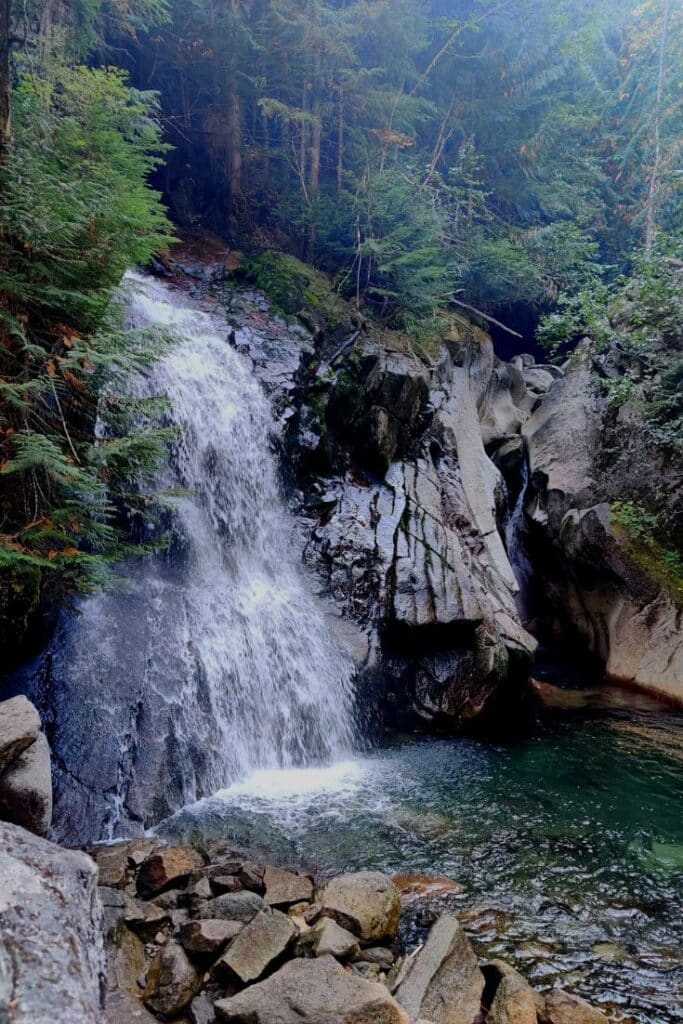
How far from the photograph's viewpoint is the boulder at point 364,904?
13.8ft

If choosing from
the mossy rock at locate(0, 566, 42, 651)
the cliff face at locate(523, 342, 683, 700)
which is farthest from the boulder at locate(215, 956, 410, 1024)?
the cliff face at locate(523, 342, 683, 700)

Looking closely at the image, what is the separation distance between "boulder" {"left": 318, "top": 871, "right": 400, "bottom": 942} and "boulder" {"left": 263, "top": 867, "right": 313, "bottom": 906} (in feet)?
0.71

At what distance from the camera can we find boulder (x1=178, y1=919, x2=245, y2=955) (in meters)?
3.78

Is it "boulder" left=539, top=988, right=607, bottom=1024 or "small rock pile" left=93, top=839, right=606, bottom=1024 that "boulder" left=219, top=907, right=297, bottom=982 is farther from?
"boulder" left=539, top=988, right=607, bottom=1024

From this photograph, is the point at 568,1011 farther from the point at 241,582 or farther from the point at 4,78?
the point at 4,78

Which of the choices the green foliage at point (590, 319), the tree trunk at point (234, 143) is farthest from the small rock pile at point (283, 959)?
the tree trunk at point (234, 143)

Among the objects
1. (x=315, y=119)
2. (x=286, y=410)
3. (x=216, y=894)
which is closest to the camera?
(x=216, y=894)

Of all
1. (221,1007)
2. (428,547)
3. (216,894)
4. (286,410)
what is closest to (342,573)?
(428,547)

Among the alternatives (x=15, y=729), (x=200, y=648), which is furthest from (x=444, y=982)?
(x=200, y=648)

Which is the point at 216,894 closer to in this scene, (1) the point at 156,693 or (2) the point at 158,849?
(2) the point at 158,849

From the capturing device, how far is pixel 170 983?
3504 millimetres

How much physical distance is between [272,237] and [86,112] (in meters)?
7.67

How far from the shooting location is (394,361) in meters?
12.8

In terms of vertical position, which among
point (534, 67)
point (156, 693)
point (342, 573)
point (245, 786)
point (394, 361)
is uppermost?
point (534, 67)
